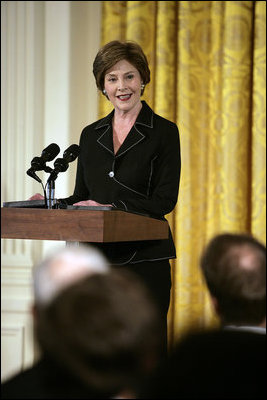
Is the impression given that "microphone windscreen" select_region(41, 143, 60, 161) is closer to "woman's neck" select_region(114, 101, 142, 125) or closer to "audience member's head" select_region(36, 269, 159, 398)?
"woman's neck" select_region(114, 101, 142, 125)

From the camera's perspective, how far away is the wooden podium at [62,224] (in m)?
1.69

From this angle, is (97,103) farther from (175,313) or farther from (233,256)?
(233,256)

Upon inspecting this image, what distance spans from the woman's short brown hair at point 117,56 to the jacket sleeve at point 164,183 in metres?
0.26

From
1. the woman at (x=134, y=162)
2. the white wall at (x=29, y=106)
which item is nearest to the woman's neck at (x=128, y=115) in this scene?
the woman at (x=134, y=162)

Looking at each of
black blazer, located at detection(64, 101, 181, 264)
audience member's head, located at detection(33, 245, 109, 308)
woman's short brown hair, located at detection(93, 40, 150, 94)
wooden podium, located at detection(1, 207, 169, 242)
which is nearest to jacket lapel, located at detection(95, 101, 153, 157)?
black blazer, located at detection(64, 101, 181, 264)

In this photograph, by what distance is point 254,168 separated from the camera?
153 inches

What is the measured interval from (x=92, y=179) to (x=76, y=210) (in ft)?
2.17

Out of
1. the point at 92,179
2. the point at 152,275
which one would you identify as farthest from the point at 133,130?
the point at 152,275

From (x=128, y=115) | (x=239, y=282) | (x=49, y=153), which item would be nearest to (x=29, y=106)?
(x=128, y=115)

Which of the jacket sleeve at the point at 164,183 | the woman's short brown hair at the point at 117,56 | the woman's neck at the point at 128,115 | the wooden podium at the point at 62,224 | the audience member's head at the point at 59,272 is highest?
the woman's short brown hair at the point at 117,56

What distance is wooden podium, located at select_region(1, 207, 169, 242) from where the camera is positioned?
5.55ft

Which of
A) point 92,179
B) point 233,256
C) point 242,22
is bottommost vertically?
point 233,256

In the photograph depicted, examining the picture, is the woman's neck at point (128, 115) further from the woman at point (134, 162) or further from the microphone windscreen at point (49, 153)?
the microphone windscreen at point (49, 153)

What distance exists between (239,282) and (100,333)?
45 cm
